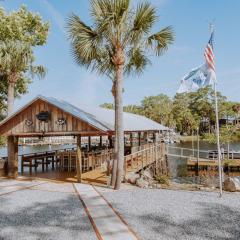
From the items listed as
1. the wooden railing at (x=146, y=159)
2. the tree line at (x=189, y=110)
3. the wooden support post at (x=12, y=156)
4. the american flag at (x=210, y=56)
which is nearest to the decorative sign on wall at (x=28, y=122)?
the wooden support post at (x=12, y=156)

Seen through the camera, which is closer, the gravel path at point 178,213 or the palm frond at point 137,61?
the gravel path at point 178,213

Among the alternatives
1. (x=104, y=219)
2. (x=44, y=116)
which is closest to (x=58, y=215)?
(x=104, y=219)

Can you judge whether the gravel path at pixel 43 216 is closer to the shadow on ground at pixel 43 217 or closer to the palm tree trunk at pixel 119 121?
the shadow on ground at pixel 43 217

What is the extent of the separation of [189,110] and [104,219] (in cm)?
8291

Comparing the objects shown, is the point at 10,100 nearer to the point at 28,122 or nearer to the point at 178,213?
the point at 28,122

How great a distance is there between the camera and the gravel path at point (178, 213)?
7113 mm

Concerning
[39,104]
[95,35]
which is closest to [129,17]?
[95,35]

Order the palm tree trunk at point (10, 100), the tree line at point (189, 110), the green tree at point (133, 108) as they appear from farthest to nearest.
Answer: the green tree at point (133, 108)
the tree line at point (189, 110)
the palm tree trunk at point (10, 100)

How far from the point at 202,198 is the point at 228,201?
0.95m

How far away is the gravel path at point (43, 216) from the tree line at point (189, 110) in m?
74.3

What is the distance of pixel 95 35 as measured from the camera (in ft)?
42.0

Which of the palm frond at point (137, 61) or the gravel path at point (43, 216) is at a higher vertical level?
the palm frond at point (137, 61)

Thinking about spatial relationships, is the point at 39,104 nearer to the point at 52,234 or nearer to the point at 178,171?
the point at 52,234

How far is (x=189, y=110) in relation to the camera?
88.1 meters
